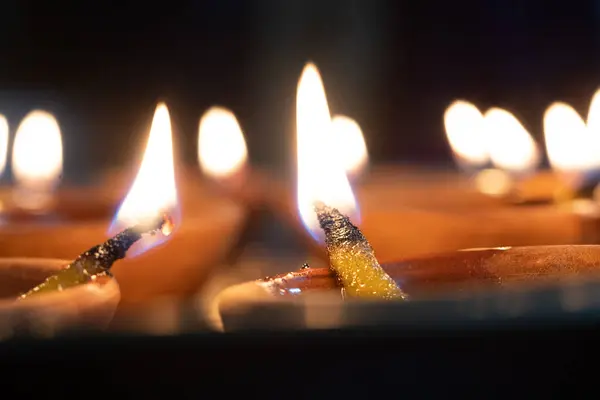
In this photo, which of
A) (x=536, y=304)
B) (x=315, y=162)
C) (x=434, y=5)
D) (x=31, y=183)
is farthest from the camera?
(x=434, y=5)

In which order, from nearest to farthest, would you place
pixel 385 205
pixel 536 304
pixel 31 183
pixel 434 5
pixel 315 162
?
pixel 536 304 → pixel 315 162 → pixel 385 205 → pixel 31 183 → pixel 434 5

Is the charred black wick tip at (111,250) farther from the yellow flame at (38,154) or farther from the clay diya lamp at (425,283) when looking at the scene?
the yellow flame at (38,154)

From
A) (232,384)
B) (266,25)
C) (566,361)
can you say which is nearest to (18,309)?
(232,384)

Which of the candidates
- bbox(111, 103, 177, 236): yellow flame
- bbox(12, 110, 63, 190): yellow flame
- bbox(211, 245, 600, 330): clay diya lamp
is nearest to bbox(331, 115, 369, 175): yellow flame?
bbox(12, 110, 63, 190): yellow flame

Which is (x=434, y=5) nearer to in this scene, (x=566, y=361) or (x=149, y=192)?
(x=149, y=192)

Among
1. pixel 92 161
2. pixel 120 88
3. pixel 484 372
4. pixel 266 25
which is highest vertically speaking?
pixel 266 25

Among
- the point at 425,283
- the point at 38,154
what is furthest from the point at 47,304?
the point at 38,154
